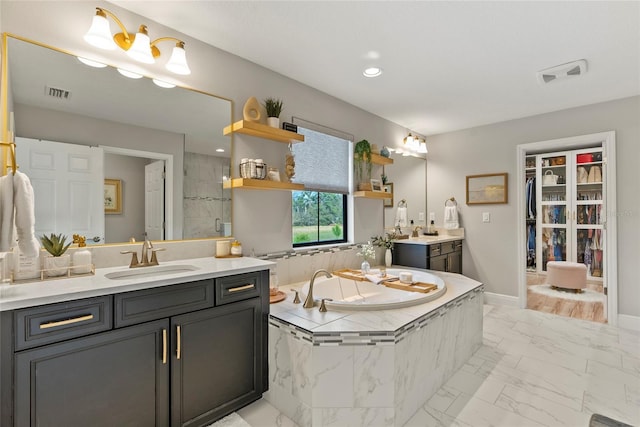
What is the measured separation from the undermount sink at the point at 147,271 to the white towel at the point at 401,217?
113 inches

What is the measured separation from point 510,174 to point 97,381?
4.54 meters

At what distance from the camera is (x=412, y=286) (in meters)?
2.60

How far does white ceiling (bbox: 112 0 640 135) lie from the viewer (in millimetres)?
1866

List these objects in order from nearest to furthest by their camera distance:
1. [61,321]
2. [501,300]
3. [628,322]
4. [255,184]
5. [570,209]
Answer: [61,321] → [255,184] → [628,322] → [501,300] → [570,209]

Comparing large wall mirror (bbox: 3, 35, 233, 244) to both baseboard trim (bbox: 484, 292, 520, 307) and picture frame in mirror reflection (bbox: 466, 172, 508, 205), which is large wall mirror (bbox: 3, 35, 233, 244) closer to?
picture frame in mirror reflection (bbox: 466, 172, 508, 205)

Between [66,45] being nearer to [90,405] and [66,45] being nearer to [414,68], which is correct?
[90,405]

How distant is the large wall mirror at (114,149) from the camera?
5.32ft

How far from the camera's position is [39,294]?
4.06ft

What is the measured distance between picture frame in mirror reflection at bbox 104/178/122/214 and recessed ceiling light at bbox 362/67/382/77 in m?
2.06

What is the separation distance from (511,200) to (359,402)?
3464 millimetres

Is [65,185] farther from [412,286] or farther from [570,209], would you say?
[570,209]

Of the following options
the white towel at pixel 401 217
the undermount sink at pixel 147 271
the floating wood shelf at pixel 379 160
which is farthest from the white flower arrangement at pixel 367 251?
the undermount sink at pixel 147 271

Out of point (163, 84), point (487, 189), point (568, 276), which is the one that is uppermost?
point (163, 84)

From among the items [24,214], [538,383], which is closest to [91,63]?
[24,214]
